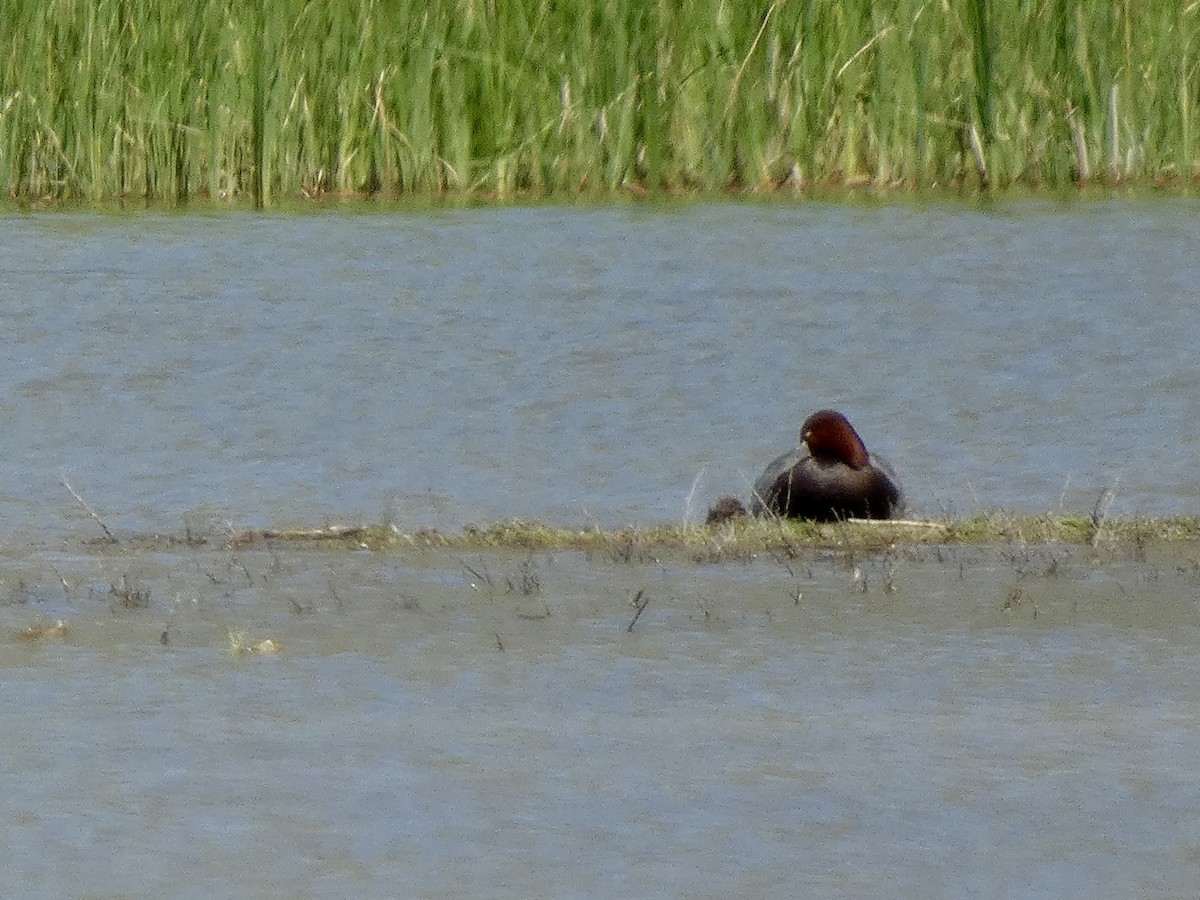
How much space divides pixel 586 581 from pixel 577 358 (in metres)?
4.59

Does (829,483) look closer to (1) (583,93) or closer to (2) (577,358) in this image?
(2) (577,358)

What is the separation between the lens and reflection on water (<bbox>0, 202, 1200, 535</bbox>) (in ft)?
29.3

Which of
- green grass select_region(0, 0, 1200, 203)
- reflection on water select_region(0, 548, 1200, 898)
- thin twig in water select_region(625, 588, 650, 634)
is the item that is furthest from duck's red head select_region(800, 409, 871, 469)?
green grass select_region(0, 0, 1200, 203)

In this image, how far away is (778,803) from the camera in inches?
178

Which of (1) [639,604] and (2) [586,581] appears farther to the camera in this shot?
(2) [586,581]

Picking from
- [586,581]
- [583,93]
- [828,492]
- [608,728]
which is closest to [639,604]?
[586,581]

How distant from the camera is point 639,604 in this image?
6.34 m

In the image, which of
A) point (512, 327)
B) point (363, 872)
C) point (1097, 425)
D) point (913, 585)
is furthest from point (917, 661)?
point (512, 327)

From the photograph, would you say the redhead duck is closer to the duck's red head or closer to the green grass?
the duck's red head

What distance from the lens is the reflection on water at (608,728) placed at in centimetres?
418

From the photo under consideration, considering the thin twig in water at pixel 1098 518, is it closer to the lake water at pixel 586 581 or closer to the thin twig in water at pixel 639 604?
the lake water at pixel 586 581

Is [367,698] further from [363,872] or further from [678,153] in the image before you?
[678,153]

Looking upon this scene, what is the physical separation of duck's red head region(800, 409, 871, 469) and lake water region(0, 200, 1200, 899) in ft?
1.33

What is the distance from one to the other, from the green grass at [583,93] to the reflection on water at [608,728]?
7.54 metres
